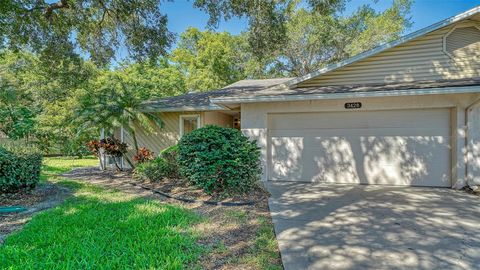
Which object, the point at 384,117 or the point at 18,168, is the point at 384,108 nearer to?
the point at 384,117

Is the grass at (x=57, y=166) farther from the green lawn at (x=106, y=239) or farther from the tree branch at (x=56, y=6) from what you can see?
the tree branch at (x=56, y=6)

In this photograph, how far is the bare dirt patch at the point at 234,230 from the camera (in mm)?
3072

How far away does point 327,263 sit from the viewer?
3014 mm

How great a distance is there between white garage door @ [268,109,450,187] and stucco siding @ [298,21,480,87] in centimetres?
123

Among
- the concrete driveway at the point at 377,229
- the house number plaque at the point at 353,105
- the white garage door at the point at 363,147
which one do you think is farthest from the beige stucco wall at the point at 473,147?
the house number plaque at the point at 353,105

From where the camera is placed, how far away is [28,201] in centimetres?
565

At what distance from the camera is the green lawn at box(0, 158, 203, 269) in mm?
2949

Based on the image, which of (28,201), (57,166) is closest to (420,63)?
(28,201)

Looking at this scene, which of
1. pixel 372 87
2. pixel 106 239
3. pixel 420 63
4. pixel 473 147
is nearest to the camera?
pixel 106 239

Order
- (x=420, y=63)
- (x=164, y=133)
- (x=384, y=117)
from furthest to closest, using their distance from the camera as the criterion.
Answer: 1. (x=164, y=133)
2. (x=420, y=63)
3. (x=384, y=117)

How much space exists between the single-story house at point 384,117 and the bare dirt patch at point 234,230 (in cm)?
222

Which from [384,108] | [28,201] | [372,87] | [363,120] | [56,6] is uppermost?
[56,6]

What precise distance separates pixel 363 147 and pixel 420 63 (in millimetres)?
3005

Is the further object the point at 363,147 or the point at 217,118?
the point at 217,118
